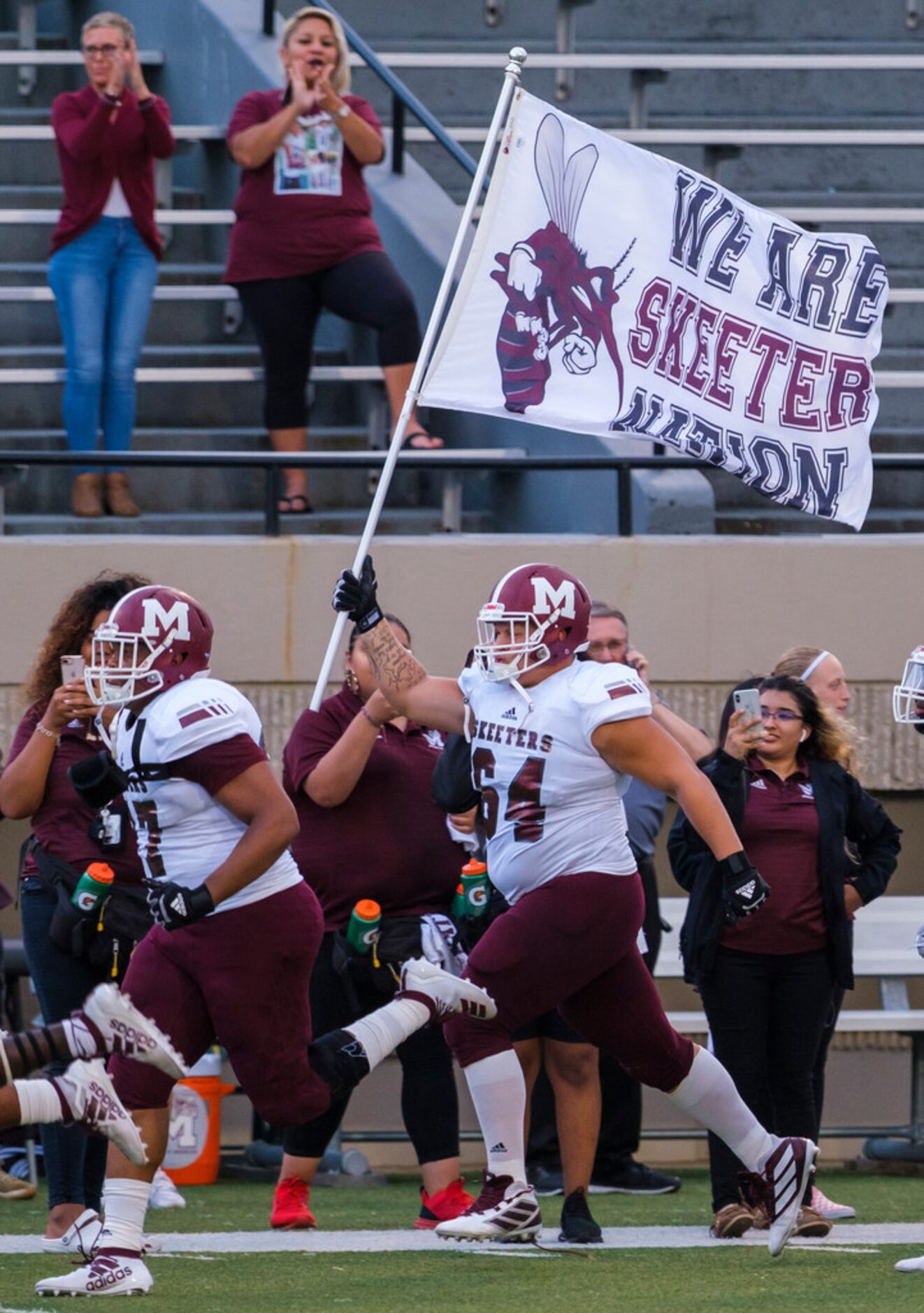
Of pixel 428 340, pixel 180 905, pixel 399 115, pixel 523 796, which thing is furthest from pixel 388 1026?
pixel 399 115

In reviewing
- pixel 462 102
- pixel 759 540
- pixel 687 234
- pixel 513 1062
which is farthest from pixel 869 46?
pixel 513 1062

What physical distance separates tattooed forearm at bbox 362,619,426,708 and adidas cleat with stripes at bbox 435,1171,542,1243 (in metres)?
1.38

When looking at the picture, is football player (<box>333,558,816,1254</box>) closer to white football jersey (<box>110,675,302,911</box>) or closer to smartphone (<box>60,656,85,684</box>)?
white football jersey (<box>110,675,302,911</box>)

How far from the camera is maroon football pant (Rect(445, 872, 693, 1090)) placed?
6.39m

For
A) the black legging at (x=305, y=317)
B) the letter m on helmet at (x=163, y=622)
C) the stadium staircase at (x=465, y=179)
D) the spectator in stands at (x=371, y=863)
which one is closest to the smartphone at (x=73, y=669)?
the letter m on helmet at (x=163, y=622)

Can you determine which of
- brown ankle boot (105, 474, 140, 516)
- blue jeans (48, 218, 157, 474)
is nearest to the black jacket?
brown ankle boot (105, 474, 140, 516)

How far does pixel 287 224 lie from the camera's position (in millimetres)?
10227

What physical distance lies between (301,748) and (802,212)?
5559 mm

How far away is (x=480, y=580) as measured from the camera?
951 centimetres

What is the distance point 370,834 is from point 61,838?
1.20 meters

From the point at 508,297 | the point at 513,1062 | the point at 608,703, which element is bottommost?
the point at 513,1062

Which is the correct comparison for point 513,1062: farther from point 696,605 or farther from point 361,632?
point 696,605

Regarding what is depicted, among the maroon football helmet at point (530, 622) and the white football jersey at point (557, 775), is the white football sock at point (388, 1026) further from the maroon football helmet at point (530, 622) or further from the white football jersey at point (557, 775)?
the maroon football helmet at point (530, 622)

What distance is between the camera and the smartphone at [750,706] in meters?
7.11
